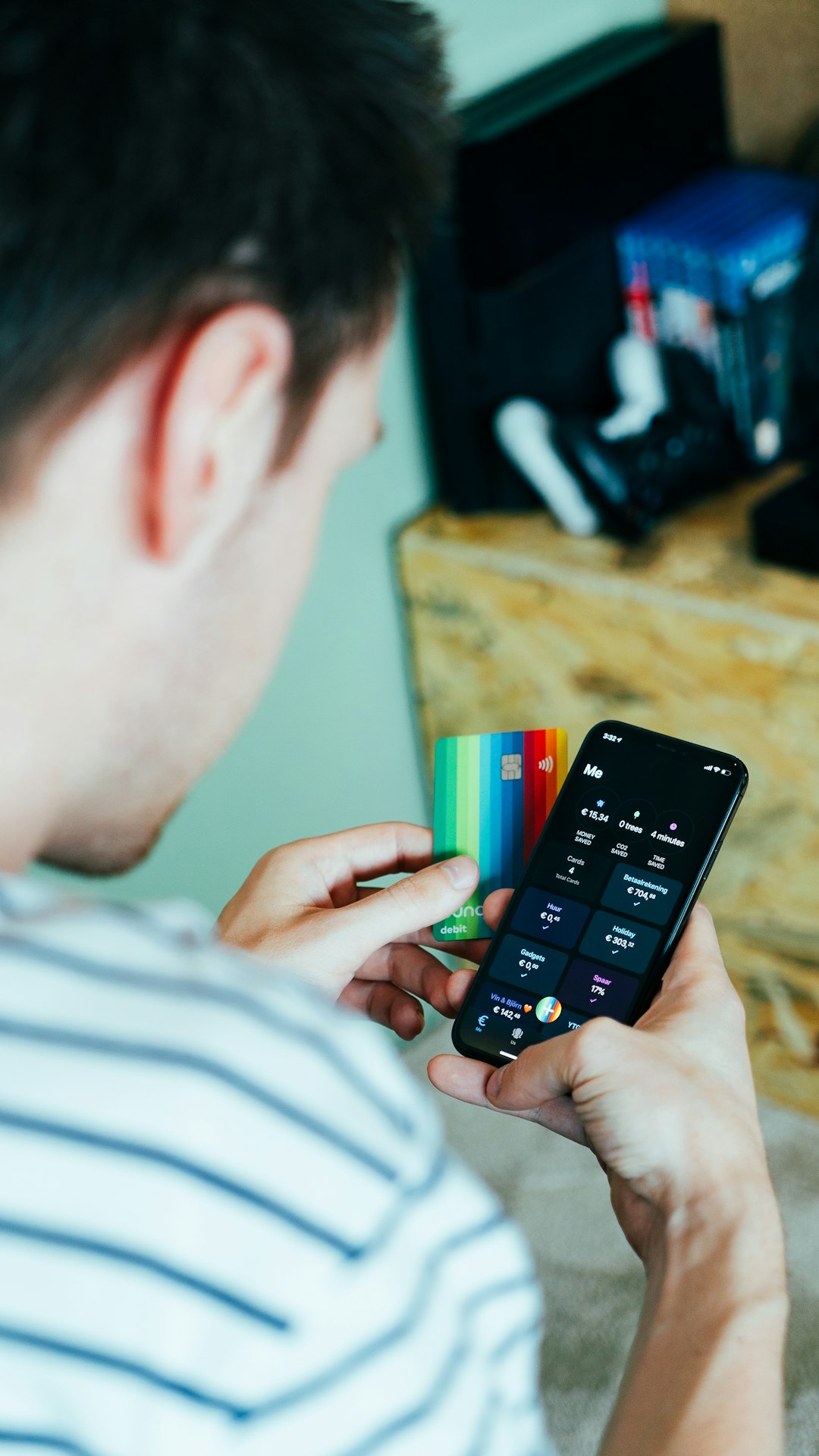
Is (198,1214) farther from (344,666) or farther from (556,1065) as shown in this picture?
(344,666)

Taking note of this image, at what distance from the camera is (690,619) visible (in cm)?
110

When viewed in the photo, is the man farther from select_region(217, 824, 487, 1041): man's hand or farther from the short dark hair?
select_region(217, 824, 487, 1041): man's hand

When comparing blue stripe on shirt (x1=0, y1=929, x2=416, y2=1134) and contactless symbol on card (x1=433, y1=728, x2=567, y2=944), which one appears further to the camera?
contactless symbol on card (x1=433, y1=728, x2=567, y2=944)

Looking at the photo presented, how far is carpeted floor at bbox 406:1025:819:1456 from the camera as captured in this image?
0.96 meters

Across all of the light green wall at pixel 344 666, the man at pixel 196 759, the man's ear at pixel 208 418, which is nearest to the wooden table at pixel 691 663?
the light green wall at pixel 344 666

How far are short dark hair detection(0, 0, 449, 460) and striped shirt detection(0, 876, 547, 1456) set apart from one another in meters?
0.17

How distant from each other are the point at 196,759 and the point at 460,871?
27cm

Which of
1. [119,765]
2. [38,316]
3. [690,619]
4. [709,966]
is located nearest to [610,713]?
[690,619]

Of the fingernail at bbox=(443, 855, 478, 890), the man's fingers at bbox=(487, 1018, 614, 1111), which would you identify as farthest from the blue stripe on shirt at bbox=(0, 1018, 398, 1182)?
the fingernail at bbox=(443, 855, 478, 890)

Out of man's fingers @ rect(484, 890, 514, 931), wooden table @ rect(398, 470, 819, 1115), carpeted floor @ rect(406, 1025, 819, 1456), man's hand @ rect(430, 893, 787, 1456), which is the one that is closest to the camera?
man's hand @ rect(430, 893, 787, 1456)

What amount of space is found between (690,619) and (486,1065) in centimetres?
51

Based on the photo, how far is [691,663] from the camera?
1127 millimetres

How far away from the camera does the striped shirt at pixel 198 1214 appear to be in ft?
1.05

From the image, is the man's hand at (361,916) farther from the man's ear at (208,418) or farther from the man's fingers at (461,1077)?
the man's ear at (208,418)
